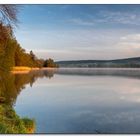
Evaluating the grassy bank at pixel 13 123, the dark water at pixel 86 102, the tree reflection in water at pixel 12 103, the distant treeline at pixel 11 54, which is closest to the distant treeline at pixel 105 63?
the dark water at pixel 86 102

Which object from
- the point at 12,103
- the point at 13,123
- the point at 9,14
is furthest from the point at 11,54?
the point at 13,123

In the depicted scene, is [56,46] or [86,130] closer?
[86,130]

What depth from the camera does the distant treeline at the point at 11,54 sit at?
7875mm

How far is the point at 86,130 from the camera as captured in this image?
7605 millimetres

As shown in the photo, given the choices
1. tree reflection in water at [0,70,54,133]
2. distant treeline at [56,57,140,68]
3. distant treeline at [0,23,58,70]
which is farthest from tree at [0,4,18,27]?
tree reflection in water at [0,70,54,133]

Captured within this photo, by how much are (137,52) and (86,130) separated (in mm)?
1518

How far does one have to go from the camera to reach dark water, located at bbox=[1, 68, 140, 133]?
7755 millimetres

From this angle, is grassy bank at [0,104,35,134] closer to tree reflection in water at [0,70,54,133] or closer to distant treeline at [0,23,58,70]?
tree reflection in water at [0,70,54,133]

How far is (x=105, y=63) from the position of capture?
8.46 m

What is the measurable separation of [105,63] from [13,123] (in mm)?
1981
